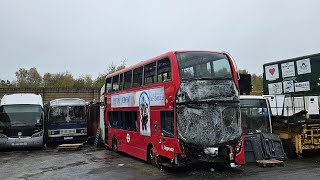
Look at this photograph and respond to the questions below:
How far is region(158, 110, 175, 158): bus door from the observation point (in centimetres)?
1048

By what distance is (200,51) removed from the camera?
11.0 m

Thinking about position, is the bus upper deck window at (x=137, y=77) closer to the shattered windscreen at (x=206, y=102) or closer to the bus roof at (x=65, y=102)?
the shattered windscreen at (x=206, y=102)

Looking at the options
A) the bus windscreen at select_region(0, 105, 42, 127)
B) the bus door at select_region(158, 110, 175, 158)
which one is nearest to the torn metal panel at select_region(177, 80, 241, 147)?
the bus door at select_region(158, 110, 175, 158)

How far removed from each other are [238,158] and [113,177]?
3632 mm

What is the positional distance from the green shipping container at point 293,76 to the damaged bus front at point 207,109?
5.43 meters

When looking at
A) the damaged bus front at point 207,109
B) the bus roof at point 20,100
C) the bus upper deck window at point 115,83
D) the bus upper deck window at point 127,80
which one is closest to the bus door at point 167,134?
the damaged bus front at point 207,109

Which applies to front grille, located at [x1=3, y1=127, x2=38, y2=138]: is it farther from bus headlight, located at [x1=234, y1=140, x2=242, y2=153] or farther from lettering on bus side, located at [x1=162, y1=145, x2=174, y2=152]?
bus headlight, located at [x1=234, y1=140, x2=242, y2=153]

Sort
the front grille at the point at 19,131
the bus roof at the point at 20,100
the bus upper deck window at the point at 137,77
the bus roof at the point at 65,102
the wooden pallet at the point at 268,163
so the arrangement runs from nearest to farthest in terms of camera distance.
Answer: the wooden pallet at the point at 268,163, the bus upper deck window at the point at 137,77, the front grille at the point at 19,131, the bus roof at the point at 20,100, the bus roof at the point at 65,102

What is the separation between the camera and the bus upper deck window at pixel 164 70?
1089cm

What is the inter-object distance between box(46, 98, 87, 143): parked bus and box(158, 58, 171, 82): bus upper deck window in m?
10.8

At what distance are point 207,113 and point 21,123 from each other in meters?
11.5

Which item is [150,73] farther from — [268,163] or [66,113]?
[66,113]

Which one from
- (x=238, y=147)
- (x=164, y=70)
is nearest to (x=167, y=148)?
(x=238, y=147)

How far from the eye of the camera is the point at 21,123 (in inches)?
725
